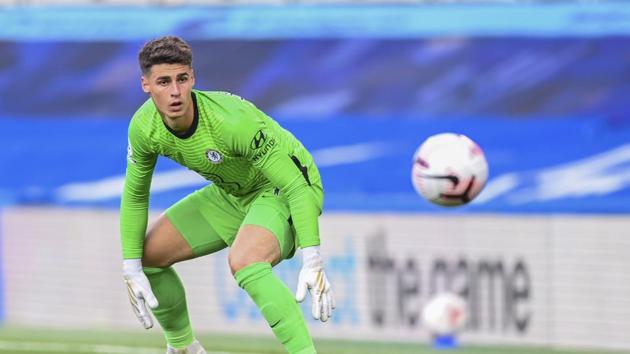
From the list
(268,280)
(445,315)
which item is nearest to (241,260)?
(268,280)

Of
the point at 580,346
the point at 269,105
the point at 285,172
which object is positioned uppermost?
the point at 269,105

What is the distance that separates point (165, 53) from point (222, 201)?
113 centimetres

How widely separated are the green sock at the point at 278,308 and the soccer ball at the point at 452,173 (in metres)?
2.01

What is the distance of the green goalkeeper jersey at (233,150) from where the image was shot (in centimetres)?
742

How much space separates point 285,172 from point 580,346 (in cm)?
677

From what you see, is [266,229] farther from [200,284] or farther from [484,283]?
[200,284]

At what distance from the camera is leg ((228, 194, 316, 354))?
286 inches

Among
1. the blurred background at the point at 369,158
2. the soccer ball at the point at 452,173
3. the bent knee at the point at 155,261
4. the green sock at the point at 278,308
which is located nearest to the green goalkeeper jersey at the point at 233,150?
the green sock at the point at 278,308

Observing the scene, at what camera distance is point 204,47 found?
54.5 ft

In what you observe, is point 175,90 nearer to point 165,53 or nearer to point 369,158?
point 165,53

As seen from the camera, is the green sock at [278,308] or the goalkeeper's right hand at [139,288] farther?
the goalkeeper's right hand at [139,288]

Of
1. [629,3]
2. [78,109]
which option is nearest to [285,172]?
[629,3]

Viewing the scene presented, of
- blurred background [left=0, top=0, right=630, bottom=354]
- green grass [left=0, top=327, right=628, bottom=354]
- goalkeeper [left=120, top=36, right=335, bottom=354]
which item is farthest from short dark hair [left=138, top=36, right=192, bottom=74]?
blurred background [left=0, top=0, right=630, bottom=354]

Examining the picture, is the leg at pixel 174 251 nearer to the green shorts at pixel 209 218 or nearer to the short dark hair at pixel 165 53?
the green shorts at pixel 209 218
